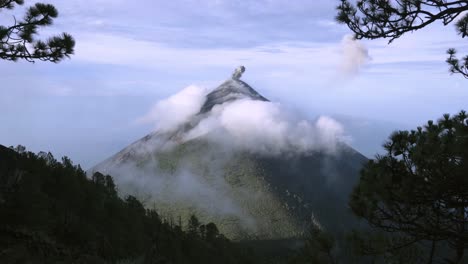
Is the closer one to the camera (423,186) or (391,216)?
(423,186)

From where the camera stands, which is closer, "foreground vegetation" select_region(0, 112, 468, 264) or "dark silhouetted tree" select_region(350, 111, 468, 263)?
"dark silhouetted tree" select_region(350, 111, 468, 263)

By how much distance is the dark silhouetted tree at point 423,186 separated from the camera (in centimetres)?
1130

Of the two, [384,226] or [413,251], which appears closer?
[384,226]

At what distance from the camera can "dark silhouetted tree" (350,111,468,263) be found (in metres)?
11.3

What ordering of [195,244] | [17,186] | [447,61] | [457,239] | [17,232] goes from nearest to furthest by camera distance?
[457,239], [447,61], [17,232], [17,186], [195,244]

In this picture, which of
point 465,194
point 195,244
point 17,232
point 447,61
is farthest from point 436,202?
point 195,244

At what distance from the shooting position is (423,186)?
39.2 ft

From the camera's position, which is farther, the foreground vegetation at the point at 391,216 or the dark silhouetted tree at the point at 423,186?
the foreground vegetation at the point at 391,216

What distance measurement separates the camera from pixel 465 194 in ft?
37.8

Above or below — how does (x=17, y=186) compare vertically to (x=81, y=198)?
below

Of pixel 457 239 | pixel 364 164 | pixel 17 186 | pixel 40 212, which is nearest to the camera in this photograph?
pixel 457 239

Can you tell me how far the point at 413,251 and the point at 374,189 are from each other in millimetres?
4100

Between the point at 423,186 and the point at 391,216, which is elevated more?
the point at 423,186

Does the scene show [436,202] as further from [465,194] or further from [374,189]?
[374,189]
